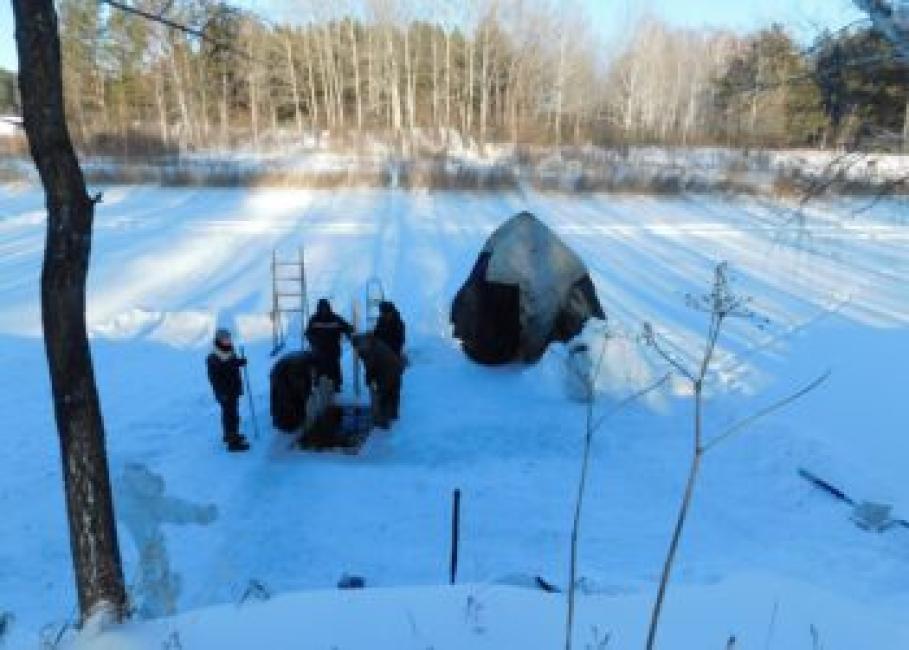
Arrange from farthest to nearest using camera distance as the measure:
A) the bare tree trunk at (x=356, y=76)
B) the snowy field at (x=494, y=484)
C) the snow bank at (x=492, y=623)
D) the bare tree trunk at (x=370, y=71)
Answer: the bare tree trunk at (x=370, y=71)
the bare tree trunk at (x=356, y=76)
the snowy field at (x=494, y=484)
the snow bank at (x=492, y=623)

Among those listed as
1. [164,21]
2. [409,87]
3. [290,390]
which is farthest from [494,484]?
[409,87]

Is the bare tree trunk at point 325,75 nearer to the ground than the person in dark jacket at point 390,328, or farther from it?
farther from it

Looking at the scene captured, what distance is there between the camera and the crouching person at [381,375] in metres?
9.47

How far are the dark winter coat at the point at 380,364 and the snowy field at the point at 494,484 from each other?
635mm

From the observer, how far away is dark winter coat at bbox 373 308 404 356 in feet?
35.8

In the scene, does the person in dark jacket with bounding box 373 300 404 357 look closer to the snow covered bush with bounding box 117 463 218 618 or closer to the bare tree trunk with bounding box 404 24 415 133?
the snow covered bush with bounding box 117 463 218 618

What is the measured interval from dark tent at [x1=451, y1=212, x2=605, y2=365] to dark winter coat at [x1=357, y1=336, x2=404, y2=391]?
2.47m

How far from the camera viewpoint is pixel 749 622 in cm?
460

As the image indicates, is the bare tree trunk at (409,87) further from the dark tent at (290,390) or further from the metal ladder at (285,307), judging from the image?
the dark tent at (290,390)

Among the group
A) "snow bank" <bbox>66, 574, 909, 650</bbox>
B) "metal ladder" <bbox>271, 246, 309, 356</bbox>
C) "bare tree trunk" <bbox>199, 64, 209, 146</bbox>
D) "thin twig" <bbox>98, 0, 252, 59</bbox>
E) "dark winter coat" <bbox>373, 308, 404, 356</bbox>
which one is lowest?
"metal ladder" <bbox>271, 246, 309, 356</bbox>

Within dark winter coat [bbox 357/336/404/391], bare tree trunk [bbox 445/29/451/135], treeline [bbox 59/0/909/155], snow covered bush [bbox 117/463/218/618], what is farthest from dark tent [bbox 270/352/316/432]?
bare tree trunk [bbox 445/29/451/135]

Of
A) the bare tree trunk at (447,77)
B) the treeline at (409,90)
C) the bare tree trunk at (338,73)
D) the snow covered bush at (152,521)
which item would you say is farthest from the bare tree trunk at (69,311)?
the bare tree trunk at (447,77)

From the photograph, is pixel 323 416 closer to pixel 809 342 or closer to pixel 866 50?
pixel 866 50

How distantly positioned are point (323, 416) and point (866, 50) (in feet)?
A: 22.6
